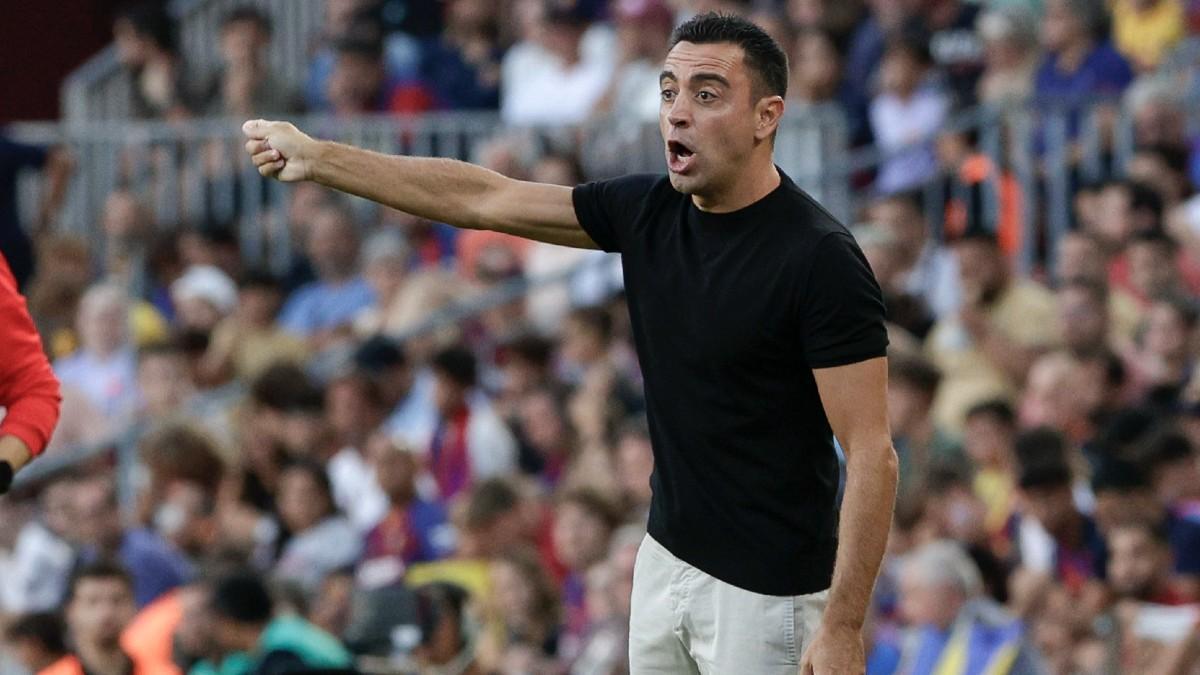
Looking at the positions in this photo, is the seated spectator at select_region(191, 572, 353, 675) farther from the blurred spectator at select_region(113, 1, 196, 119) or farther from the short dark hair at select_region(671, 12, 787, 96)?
the blurred spectator at select_region(113, 1, 196, 119)

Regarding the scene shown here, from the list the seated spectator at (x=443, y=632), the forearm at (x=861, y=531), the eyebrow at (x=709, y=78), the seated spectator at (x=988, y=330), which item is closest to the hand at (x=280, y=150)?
the eyebrow at (x=709, y=78)

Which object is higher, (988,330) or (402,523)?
(988,330)

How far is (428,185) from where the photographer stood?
5488 millimetres

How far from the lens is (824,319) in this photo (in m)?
5.03

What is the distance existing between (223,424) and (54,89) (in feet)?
22.7

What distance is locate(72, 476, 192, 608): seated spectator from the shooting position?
10.6 meters

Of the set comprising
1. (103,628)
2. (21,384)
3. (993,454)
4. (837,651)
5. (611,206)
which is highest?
(611,206)

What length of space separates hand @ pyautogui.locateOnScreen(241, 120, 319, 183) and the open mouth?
818 mm

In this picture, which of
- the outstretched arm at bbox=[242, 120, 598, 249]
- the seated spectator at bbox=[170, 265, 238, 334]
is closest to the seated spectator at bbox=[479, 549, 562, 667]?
the outstretched arm at bbox=[242, 120, 598, 249]

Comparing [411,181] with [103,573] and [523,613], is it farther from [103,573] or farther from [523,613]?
[103,573]

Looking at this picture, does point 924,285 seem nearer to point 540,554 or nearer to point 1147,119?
point 1147,119

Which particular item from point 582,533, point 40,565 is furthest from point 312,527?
point 582,533

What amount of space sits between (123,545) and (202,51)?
642cm

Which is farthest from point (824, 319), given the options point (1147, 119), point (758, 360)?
point (1147, 119)
